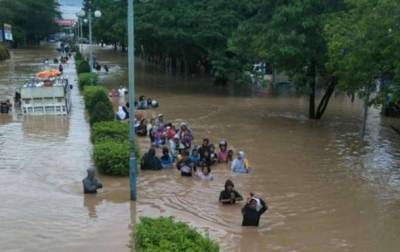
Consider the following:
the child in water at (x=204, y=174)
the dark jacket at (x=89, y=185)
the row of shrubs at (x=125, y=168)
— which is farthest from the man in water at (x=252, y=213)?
the child in water at (x=204, y=174)

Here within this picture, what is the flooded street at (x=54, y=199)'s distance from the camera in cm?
1173

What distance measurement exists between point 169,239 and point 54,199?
677 centimetres

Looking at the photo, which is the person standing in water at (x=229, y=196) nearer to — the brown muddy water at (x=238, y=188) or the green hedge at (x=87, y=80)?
the brown muddy water at (x=238, y=188)

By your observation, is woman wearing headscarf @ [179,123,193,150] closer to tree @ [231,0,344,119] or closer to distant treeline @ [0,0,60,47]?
tree @ [231,0,344,119]

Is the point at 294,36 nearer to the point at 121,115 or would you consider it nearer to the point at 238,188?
the point at 121,115

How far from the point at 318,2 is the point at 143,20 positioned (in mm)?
18643

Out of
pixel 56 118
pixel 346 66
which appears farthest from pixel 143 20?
pixel 346 66

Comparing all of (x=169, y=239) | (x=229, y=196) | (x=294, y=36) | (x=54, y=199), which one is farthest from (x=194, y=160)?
(x=294, y=36)

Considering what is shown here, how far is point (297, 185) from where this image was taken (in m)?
16.9

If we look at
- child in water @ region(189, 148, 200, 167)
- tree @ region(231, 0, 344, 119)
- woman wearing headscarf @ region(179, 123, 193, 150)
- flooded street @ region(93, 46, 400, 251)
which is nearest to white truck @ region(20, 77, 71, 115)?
flooded street @ region(93, 46, 400, 251)

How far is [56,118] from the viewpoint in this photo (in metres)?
28.5

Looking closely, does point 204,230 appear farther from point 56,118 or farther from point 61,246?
A: point 56,118

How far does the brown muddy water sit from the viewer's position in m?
12.3

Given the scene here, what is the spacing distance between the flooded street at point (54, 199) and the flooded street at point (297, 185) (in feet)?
3.56
